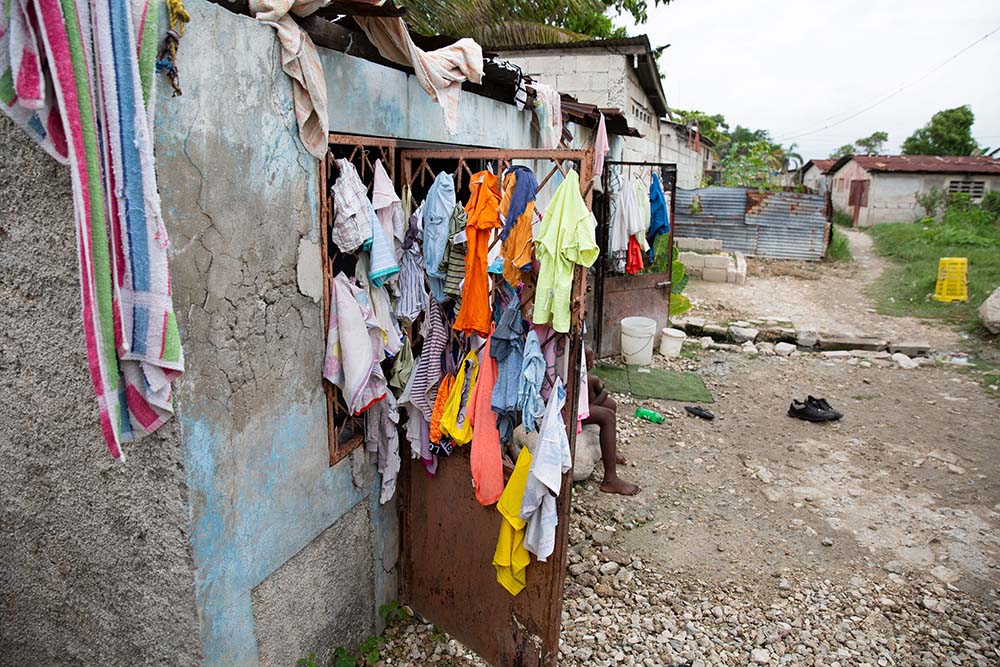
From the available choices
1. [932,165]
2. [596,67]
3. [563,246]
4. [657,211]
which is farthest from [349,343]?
[932,165]

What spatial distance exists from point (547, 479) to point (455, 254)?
3.90ft

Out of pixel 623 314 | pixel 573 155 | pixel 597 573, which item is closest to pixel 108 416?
pixel 573 155

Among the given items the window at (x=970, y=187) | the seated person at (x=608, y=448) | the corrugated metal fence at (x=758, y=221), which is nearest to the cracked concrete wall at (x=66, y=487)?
the seated person at (x=608, y=448)

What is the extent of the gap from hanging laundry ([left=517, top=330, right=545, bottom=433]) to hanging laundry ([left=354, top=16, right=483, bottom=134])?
1.41 m

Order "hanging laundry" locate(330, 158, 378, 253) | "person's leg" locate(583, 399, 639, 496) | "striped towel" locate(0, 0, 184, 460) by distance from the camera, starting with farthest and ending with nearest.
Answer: "person's leg" locate(583, 399, 639, 496) < "hanging laundry" locate(330, 158, 378, 253) < "striped towel" locate(0, 0, 184, 460)

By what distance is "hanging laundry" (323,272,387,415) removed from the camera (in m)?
2.84

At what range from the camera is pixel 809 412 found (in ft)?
22.0

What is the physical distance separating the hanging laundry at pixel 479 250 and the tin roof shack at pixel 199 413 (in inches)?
26.4

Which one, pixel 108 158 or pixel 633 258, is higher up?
pixel 108 158

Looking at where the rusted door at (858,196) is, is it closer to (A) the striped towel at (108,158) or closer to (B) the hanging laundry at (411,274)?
(B) the hanging laundry at (411,274)

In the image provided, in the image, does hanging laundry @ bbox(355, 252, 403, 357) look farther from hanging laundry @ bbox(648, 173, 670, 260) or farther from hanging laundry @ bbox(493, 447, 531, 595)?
hanging laundry @ bbox(648, 173, 670, 260)

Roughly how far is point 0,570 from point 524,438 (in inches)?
107

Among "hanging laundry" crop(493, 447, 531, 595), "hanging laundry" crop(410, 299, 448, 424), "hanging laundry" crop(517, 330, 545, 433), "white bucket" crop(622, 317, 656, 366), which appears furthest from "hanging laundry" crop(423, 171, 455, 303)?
"white bucket" crop(622, 317, 656, 366)

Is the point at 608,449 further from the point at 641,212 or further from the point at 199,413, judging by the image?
the point at 641,212
